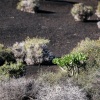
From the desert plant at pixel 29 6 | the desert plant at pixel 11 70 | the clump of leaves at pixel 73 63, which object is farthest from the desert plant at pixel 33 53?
the desert plant at pixel 29 6

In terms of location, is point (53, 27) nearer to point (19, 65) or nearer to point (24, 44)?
point (24, 44)

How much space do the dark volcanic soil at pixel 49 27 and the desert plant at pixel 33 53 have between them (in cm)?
112

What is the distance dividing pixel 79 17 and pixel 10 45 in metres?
5.13

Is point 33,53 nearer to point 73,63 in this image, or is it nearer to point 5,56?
point 5,56

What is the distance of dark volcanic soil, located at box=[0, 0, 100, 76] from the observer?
→ 60.7 feet

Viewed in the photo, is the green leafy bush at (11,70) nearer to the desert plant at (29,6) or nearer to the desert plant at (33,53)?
the desert plant at (33,53)

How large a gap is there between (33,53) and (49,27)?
510 centimetres

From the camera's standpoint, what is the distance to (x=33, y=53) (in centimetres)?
1552

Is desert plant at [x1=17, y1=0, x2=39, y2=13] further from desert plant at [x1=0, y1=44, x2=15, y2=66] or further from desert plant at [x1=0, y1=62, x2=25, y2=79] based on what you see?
desert plant at [x1=0, y1=62, x2=25, y2=79]

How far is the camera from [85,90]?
1136 cm

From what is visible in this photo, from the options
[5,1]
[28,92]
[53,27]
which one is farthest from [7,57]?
[5,1]

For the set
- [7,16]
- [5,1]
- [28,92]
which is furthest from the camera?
[5,1]

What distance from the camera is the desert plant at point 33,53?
1544cm

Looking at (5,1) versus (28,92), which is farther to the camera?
(5,1)
